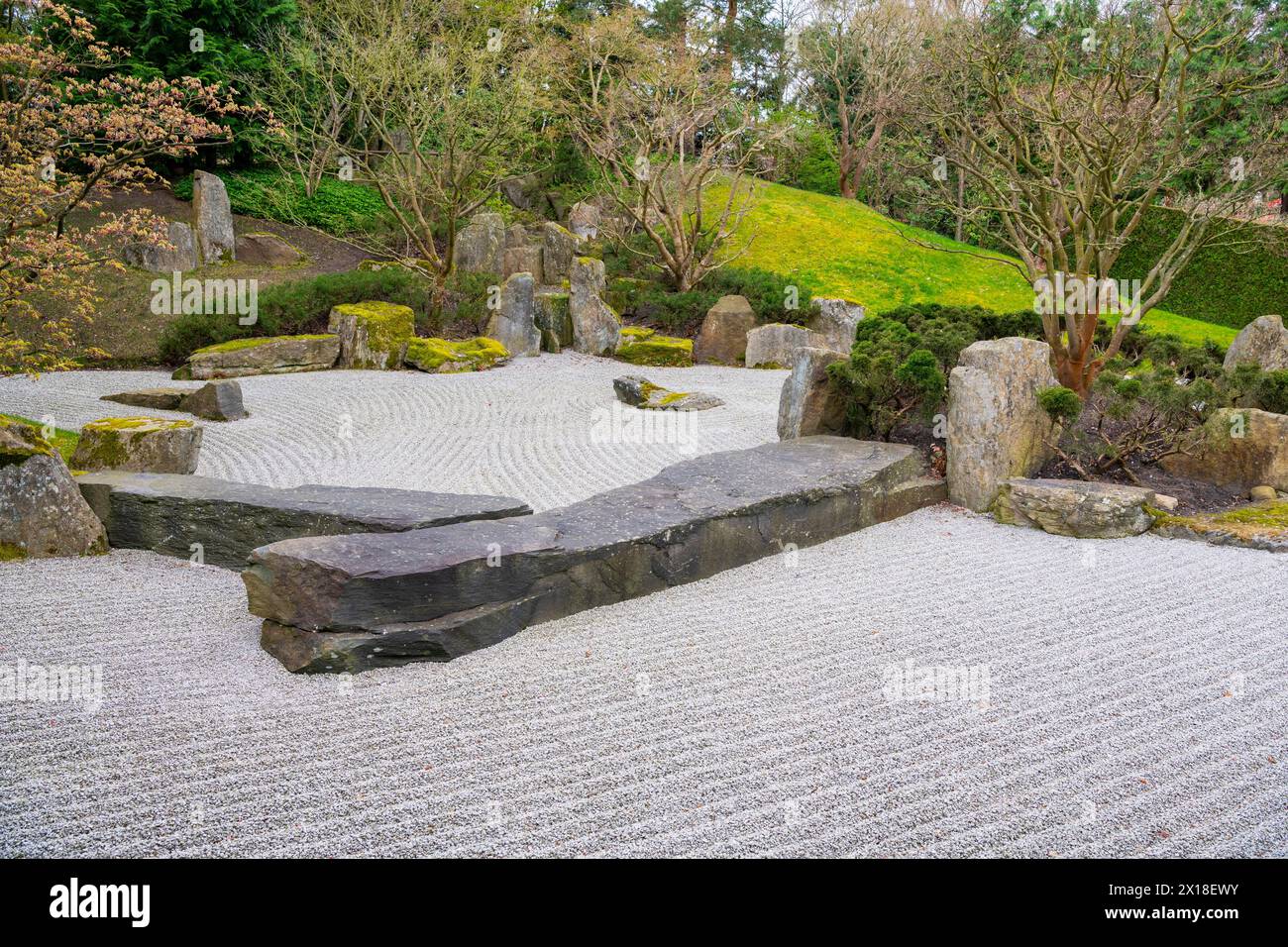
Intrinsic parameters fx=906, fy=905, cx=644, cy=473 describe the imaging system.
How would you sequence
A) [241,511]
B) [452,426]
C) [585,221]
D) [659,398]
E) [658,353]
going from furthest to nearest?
[585,221] → [658,353] → [659,398] → [452,426] → [241,511]

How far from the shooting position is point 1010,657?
4914 millimetres

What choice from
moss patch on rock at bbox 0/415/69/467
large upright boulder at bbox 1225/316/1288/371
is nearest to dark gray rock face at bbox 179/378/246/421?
moss patch on rock at bbox 0/415/69/467

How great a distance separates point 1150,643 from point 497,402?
9328 millimetres

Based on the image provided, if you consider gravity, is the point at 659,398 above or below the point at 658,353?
below

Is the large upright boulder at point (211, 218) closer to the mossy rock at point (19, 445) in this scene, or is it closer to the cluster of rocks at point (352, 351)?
the cluster of rocks at point (352, 351)

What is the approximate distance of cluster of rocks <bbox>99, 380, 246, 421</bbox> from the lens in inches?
448

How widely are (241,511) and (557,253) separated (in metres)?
15.6

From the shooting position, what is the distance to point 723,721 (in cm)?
417

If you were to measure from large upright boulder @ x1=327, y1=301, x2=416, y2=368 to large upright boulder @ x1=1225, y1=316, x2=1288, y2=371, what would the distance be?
12.1 metres

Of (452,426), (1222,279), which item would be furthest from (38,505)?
(1222,279)

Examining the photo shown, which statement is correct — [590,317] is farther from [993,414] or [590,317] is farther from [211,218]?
[993,414]

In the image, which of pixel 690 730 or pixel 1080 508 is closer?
pixel 690 730

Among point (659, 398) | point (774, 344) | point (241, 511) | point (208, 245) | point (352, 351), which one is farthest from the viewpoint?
point (208, 245)

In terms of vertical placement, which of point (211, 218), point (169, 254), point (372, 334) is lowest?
point (372, 334)
